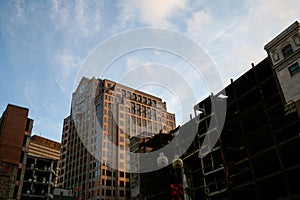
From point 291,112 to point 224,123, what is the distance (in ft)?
45.0

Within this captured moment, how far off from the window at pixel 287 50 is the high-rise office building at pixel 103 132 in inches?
2630

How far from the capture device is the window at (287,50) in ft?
99.9

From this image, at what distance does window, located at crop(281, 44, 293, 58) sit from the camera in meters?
30.5

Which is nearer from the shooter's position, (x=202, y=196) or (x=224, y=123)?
(x=224, y=123)

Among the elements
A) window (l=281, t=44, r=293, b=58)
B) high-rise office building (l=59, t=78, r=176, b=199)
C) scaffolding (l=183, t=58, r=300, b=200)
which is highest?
high-rise office building (l=59, t=78, r=176, b=199)

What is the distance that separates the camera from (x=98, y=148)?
9150cm

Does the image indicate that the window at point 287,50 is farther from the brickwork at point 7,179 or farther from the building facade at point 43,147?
the building facade at point 43,147

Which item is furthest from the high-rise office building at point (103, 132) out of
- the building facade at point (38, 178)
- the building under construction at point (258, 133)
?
the building under construction at point (258, 133)

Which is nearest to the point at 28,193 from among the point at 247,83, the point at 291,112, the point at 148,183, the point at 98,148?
the point at 148,183

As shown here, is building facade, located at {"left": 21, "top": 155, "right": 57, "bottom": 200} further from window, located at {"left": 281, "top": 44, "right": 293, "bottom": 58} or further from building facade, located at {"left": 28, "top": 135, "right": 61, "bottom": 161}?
window, located at {"left": 281, "top": 44, "right": 293, "bottom": 58}

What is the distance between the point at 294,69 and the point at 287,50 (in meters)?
2.56

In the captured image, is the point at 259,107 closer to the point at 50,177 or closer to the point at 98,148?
the point at 50,177

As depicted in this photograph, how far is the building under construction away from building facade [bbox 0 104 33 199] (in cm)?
3359

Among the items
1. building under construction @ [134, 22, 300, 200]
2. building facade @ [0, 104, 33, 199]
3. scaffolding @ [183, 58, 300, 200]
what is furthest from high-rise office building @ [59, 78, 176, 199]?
scaffolding @ [183, 58, 300, 200]
